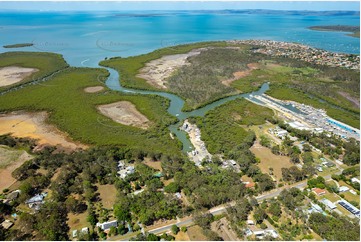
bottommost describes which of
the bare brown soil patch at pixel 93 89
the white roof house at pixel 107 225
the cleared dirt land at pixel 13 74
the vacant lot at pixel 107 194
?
the vacant lot at pixel 107 194

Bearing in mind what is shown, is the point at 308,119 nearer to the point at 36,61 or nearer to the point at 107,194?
the point at 107,194

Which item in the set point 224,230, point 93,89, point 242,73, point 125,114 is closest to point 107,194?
point 224,230

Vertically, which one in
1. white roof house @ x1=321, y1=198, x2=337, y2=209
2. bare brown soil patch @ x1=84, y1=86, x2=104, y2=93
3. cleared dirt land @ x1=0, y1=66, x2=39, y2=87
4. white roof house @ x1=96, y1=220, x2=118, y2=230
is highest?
cleared dirt land @ x1=0, y1=66, x2=39, y2=87

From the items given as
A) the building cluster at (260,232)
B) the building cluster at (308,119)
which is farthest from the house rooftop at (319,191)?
the building cluster at (308,119)

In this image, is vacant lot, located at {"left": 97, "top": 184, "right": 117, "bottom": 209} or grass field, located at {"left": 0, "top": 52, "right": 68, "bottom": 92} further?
grass field, located at {"left": 0, "top": 52, "right": 68, "bottom": 92}

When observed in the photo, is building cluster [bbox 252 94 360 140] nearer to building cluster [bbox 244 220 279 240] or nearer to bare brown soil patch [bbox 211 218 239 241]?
building cluster [bbox 244 220 279 240]

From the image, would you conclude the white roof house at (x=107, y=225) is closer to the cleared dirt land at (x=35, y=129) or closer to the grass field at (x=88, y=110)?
the grass field at (x=88, y=110)

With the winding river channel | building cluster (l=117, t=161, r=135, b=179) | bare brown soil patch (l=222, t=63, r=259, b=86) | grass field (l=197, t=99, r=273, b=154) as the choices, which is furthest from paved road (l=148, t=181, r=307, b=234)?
bare brown soil patch (l=222, t=63, r=259, b=86)

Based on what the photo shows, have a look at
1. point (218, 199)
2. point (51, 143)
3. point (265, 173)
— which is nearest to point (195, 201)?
point (218, 199)
